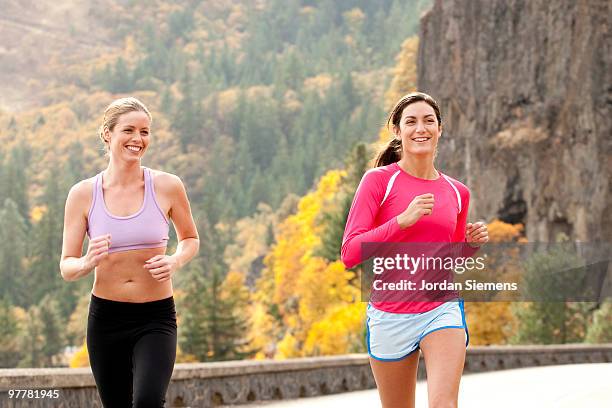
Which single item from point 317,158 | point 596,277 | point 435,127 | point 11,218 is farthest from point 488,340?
point 317,158

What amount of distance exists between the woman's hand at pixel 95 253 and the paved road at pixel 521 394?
773 centimetres

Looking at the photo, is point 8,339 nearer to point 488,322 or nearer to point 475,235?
point 488,322

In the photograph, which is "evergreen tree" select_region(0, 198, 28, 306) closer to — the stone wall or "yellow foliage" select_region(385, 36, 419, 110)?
"yellow foliage" select_region(385, 36, 419, 110)

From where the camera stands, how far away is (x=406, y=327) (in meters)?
5.24

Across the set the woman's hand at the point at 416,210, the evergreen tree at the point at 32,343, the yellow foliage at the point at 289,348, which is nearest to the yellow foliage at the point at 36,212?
the evergreen tree at the point at 32,343

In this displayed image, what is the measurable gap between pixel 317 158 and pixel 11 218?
5689 centimetres

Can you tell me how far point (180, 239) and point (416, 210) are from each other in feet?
4.67

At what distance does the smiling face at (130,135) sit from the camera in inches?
220

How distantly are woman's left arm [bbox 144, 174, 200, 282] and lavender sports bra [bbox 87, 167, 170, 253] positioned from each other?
0.09 meters

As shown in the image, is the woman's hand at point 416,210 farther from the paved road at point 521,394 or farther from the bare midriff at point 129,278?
the paved road at point 521,394

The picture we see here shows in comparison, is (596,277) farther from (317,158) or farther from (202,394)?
(317,158)

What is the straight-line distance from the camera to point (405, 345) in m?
5.24

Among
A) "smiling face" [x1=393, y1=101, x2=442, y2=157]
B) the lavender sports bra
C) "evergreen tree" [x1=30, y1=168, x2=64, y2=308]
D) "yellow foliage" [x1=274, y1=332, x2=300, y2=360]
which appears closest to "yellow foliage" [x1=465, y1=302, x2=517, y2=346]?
"yellow foliage" [x1=274, y1=332, x2=300, y2=360]

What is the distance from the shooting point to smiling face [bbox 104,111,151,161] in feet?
18.4
